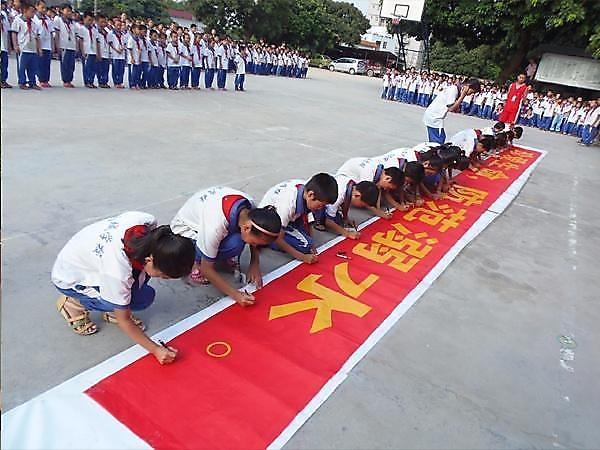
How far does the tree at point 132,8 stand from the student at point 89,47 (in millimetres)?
19708

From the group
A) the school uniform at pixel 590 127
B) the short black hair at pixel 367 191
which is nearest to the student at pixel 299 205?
the short black hair at pixel 367 191

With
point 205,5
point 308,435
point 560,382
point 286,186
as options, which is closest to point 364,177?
point 286,186

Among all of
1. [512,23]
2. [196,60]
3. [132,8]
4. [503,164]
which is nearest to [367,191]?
[503,164]

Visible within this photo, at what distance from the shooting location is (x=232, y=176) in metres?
4.68

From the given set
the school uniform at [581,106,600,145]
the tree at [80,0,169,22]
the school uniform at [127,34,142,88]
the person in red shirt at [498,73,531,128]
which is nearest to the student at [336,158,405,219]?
the person in red shirt at [498,73,531,128]

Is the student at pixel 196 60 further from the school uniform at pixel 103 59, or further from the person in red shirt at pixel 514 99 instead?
the person in red shirt at pixel 514 99

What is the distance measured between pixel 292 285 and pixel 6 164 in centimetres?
292

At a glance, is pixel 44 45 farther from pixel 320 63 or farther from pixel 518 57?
pixel 320 63

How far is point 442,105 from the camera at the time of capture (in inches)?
241

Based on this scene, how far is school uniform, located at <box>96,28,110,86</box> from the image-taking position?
852cm

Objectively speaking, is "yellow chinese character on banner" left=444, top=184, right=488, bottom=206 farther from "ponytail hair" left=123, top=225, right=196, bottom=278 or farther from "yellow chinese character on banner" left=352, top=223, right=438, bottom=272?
"ponytail hair" left=123, top=225, right=196, bottom=278

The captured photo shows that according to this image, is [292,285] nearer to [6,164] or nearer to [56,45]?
[6,164]

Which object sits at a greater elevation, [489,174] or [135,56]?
[135,56]

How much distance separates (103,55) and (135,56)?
71cm
